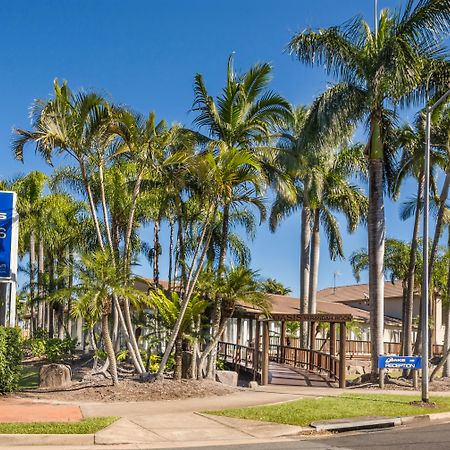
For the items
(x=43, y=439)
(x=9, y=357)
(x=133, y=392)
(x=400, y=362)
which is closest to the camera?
(x=43, y=439)

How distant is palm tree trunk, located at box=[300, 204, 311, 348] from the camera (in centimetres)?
3250

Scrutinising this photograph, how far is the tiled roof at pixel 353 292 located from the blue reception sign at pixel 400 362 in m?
34.6

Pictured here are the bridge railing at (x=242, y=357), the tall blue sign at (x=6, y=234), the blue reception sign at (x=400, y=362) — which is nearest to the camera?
the tall blue sign at (x=6, y=234)

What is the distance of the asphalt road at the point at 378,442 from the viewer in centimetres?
1106

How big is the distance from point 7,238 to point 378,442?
1083cm

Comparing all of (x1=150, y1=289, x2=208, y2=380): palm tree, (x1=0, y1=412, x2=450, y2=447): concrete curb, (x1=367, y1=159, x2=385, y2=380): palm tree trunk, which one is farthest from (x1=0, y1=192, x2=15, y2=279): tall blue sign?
(x1=367, y1=159, x2=385, y2=380): palm tree trunk

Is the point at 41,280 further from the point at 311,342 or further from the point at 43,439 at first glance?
the point at 43,439

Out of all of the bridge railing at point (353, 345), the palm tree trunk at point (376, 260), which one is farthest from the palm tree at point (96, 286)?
the bridge railing at point (353, 345)

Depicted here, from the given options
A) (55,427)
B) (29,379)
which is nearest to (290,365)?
(29,379)

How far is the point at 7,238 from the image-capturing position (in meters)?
17.5

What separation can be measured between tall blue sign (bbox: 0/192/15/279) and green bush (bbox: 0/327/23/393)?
1680mm

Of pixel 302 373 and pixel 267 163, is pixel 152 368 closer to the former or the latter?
pixel 302 373

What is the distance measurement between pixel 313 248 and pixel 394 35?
13678 mm

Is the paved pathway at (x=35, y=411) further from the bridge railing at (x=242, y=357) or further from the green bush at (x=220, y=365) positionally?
the green bush at (x=220, y=365)
